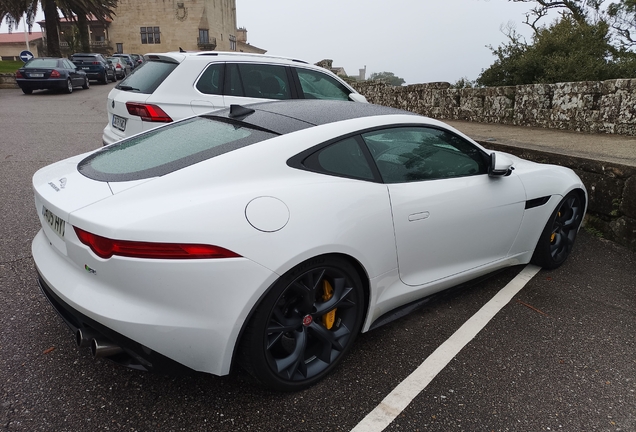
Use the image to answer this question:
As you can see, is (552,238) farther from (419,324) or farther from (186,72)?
(186,72)

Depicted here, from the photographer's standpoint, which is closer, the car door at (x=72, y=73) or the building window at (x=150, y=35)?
the car door at (x=72, y=73)

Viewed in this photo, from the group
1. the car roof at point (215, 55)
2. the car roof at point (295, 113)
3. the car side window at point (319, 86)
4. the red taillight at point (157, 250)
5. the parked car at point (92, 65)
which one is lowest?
the red taillight at point (157, 250)

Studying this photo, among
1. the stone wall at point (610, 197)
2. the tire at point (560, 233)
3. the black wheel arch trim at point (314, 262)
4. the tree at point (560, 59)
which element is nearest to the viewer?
the black wheel arch trim at point (314, 262)

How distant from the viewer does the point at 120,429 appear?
2088 mm

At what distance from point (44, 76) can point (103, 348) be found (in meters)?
20.4

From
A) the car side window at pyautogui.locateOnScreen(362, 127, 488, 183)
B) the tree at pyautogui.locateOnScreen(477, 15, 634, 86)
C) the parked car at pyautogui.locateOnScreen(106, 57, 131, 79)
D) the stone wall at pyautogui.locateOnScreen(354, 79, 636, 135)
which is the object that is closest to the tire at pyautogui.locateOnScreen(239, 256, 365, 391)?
the car side window at pyautogui.locateOnScreen(362, 127, 488, 183)

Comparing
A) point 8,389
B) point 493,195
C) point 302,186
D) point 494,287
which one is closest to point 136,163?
point 302,186

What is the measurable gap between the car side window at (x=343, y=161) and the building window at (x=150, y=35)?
2705 inches

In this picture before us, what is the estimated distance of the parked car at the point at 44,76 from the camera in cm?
1886

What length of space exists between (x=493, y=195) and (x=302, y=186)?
150cm

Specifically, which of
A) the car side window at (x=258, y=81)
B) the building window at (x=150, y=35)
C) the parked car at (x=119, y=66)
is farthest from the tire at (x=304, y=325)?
the building window at (x=150, y=35)

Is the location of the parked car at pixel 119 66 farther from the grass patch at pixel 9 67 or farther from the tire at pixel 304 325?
the tire at pixel 304 325

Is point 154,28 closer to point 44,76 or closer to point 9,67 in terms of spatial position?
point 9,67

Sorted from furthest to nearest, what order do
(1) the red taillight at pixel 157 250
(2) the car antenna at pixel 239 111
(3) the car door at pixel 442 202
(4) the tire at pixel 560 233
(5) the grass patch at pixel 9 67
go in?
(5) the grass patch at pixel 9 67, (4) the tire at pixel 560 233, (2) the car antenna at pixel 239 111, (3) the car door at pixel 442 202, (1) the red taillight at pixel 157 250
